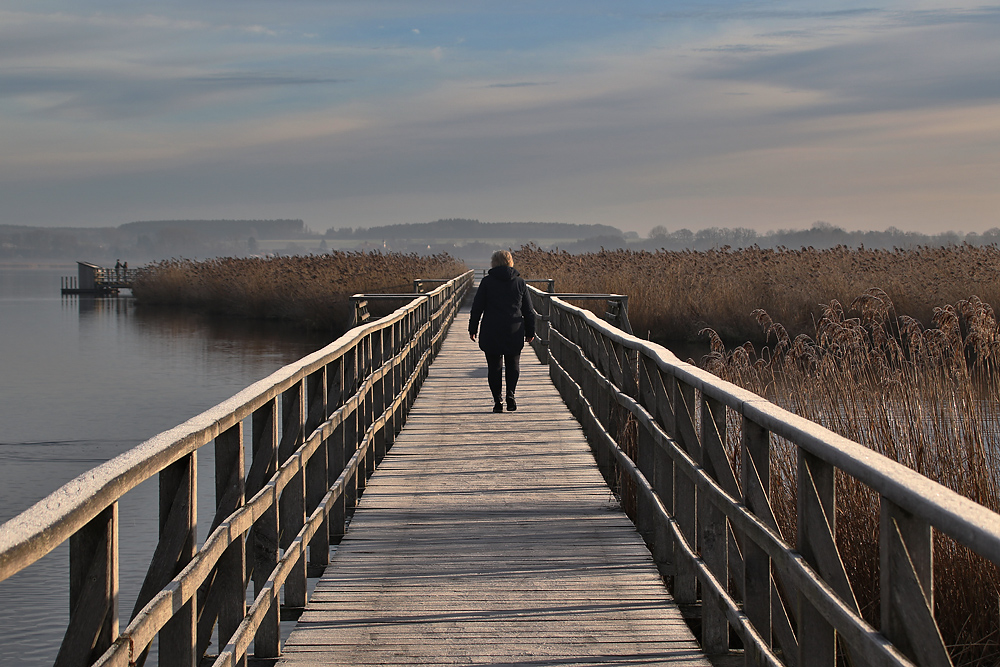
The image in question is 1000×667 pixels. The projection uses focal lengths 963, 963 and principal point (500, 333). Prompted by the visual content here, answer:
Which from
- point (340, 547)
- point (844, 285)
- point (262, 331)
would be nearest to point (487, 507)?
point (340, 547)

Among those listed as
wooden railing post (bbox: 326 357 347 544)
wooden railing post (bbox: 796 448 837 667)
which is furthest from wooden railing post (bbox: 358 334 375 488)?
wooden railing post (bbox: 796 448 837 667)

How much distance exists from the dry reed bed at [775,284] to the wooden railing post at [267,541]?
19.4 m

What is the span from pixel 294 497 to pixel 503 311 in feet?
19.9

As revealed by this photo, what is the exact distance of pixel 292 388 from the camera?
4.65 m

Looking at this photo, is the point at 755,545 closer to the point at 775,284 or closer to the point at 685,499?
the point at 685,499

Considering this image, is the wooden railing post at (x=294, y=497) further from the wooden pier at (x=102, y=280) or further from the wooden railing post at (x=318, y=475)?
the wooden pier at (x=102, y=280)

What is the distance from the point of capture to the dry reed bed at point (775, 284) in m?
21.5

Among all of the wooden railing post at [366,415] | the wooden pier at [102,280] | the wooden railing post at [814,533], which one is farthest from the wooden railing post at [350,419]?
the wooden pier at [102,280]

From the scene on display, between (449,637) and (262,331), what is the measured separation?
3170 centimetres

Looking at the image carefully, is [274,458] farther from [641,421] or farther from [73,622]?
[641,421]

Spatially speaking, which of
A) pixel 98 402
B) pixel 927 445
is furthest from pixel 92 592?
pixel 98 402

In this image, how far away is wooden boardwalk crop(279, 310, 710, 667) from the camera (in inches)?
170

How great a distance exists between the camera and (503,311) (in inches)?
420

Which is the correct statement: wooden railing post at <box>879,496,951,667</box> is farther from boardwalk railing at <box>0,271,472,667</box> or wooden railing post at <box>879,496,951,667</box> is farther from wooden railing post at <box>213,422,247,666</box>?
wooden railing post at <box>213,422,247,666</box>
